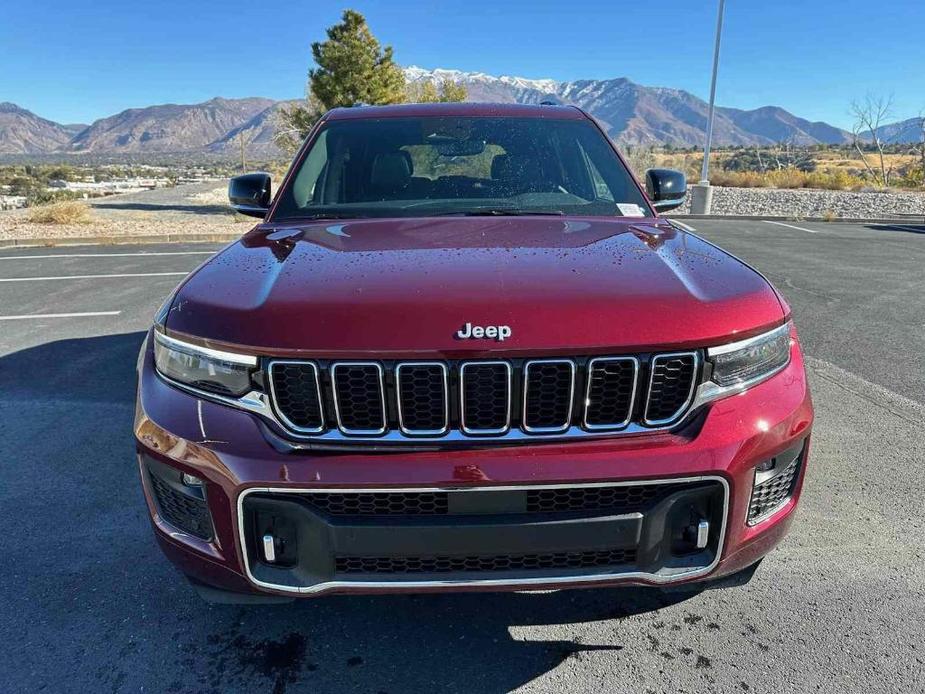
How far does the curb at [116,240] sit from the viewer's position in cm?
1240

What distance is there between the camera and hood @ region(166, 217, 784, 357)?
5.74 feet

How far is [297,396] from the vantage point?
1.80 m

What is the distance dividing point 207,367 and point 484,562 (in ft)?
3.04

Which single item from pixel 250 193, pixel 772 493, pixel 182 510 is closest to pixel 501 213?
pixel 250 193

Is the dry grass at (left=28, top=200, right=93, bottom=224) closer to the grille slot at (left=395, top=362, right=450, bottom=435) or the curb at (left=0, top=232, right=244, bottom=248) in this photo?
the curb at (left=0, top=232, right=244, bottom=248)

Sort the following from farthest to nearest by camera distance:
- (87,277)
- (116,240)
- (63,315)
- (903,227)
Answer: (903,227), (116,240), (87,277), (63,315)

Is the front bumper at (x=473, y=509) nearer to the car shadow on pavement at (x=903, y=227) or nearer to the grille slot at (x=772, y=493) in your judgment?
the grille slot at (x=772, y=493)

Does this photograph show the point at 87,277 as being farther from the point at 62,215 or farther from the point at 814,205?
the point at 814,205

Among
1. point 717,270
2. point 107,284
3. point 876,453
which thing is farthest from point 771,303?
point 107,284

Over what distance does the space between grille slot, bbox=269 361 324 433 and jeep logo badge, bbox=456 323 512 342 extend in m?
0.41

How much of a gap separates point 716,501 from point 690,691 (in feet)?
2.14

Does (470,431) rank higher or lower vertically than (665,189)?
lower

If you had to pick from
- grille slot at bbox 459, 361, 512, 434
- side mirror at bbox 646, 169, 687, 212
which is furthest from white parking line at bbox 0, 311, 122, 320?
grille slot at bbox 459, 361, 512, 434

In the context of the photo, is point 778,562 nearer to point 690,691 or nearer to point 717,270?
point 690,691
